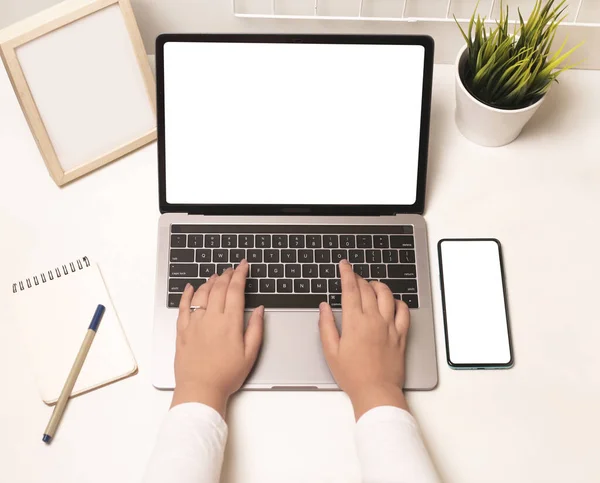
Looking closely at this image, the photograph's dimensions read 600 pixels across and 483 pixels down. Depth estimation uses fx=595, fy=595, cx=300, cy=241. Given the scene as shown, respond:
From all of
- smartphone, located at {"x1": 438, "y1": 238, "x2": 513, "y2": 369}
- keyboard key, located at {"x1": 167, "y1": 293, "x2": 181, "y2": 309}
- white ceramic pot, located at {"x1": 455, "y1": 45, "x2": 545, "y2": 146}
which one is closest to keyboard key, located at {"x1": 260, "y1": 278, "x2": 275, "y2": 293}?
keyboard key, located at {"x1": 167, "y1": 293, "x2": 181, "y2": 309}

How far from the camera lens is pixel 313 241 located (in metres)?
0.74

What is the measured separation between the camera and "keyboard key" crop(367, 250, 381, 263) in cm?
74

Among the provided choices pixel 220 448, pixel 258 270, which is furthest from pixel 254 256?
pixel 220 448

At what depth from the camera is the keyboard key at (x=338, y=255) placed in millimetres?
733

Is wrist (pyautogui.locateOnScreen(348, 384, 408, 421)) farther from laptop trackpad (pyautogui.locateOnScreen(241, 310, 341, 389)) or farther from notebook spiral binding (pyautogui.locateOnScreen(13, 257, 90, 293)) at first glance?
notebook spiral binding (pyautogui.locateOnScreen(13, 257, 90, 293))

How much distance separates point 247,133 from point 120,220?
202 mm

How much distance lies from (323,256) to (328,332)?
10 cm

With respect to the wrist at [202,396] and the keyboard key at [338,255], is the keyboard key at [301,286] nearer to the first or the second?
the keyboard key at [338,255]

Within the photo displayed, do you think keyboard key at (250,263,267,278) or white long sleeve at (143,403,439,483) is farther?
keyboard key at (250,263,267,278)

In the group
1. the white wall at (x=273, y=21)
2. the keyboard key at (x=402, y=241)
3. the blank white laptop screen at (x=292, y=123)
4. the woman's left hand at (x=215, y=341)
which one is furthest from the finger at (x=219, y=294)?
the white wall at (x=273, y=21)

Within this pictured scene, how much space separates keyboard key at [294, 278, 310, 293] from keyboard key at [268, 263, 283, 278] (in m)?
0.02

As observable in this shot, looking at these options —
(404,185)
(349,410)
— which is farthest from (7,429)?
(404,185)

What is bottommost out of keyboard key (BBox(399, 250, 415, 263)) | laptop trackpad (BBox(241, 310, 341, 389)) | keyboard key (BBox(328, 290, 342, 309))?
laptop trackpad (BBox(241, 310, 341, 389))

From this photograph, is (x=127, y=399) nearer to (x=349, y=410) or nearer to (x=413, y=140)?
(x=349, y=410)
